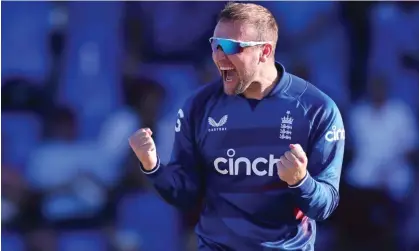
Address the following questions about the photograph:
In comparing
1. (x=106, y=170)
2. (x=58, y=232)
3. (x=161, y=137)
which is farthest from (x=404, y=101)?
(x=58, y=232)

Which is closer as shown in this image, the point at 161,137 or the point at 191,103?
the point at 191,103

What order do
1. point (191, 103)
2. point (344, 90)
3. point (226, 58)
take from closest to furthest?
1. point (226, 58)
2. point (191, 103)
3. point (344, 90)

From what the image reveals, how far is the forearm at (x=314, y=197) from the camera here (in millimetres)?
3512

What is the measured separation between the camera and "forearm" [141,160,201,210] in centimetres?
380

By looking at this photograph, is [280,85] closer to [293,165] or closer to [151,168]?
[293,165]

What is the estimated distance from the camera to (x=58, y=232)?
20.8 ft

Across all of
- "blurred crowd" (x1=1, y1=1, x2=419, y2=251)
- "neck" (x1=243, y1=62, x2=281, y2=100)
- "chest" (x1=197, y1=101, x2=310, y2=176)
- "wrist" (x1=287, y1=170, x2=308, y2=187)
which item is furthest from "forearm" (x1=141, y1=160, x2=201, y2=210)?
"blurred crowd" (x1=1, y1=1, x2=419, y2=251)

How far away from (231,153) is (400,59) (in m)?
2.75

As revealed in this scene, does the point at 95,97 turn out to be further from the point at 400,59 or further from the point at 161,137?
the point at 400,59

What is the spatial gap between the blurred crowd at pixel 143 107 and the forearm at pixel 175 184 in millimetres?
2309

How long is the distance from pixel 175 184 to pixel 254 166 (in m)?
0.34

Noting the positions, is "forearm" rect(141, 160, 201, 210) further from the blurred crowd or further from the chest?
the blurred crowd

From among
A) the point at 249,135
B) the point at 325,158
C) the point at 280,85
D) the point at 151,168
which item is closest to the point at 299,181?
the point at 325,158

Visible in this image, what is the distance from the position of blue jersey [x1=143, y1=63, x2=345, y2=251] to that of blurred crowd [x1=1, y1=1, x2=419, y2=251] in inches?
90.3
